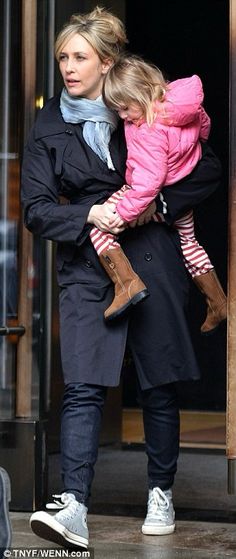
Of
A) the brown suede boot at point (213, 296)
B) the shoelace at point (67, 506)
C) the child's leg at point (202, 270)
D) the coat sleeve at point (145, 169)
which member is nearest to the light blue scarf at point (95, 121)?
the coat sleeve at point (145, 169)

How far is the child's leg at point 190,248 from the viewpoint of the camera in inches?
174

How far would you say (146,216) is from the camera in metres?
4.26

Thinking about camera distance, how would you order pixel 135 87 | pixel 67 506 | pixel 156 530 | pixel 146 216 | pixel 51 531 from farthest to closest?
pixel 156 530 → pixel 146 216 → pixel 135 87 → pixel 67 506 → pixel 51 531

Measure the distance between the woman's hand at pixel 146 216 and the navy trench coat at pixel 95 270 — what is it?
0.10 m

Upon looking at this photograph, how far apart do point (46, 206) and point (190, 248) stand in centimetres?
54

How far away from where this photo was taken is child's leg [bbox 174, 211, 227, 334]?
4418 millimetres

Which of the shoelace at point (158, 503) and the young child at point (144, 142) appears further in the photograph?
the shoelace at point (158, 503)

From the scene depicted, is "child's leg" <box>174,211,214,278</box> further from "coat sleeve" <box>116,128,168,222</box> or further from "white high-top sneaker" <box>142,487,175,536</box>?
"white high-top sneaker" <box>142,487,175,536</box>

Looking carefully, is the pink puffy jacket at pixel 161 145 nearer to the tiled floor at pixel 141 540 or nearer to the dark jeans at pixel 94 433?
the dark jeans at pixel 94 433

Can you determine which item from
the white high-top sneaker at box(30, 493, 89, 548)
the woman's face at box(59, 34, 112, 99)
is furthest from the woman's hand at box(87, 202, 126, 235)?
the white high-top sneaker at box(30, 493, 89, 548)

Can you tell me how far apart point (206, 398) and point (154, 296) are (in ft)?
13.3

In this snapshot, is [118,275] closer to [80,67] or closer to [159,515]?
A: [80,67]

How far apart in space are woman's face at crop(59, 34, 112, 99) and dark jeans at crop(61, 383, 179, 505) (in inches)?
39.8

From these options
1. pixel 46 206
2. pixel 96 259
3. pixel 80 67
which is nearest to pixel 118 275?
pixel 96 259
